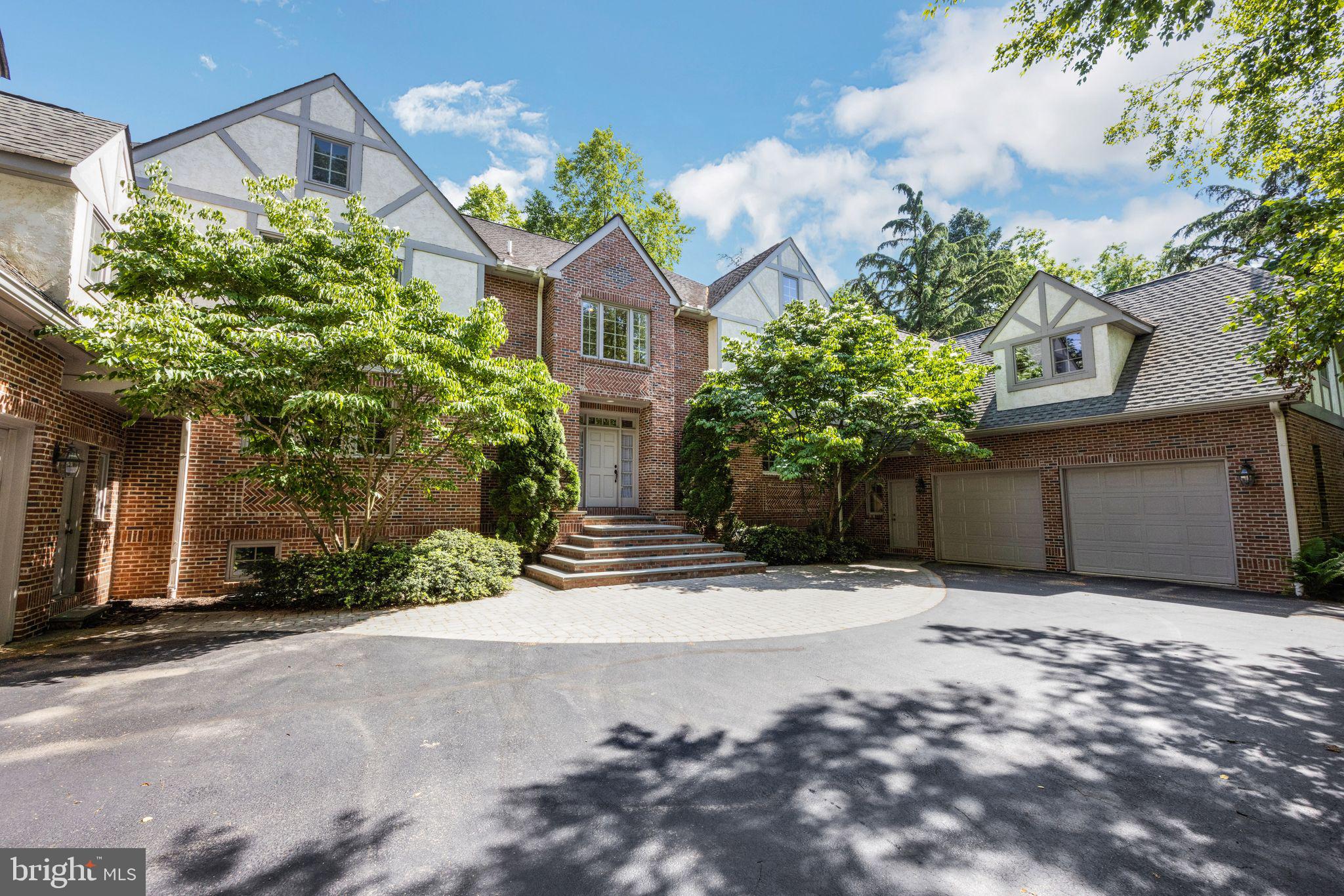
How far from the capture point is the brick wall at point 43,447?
18.1ft

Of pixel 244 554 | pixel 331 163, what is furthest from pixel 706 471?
pixel 331 163

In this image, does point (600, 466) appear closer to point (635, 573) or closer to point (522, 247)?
point (635, 573)

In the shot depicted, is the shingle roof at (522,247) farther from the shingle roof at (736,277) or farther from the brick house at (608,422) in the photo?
the shingle roof at (736,277)

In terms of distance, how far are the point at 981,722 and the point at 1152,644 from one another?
144 inches

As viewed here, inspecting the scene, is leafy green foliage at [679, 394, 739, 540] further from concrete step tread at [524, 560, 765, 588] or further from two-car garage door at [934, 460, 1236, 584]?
two-car garage door at [934, 460, 1236, 584]

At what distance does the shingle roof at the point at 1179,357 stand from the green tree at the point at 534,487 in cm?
967

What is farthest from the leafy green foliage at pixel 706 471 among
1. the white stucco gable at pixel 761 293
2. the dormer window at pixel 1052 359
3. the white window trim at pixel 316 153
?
the white window trim at pixel 316 153

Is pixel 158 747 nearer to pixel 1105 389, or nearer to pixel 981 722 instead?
pixel 981 722

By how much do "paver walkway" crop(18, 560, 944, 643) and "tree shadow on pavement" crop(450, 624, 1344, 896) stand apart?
2.46 metres

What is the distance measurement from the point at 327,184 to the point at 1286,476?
1771 cm

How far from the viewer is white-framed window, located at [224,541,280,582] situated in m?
9.12

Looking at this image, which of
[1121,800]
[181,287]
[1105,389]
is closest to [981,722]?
[1121,800]

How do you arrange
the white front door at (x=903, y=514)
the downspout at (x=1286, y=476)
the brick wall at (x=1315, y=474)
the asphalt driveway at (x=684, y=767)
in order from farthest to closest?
the white front door at (x=903, y=514), the brick wall at (x=1315, y=474), the downspout at (x=1286, y=476), the asphalt driveway at (x=684, y=767)

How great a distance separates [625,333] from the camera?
44.1 ft
